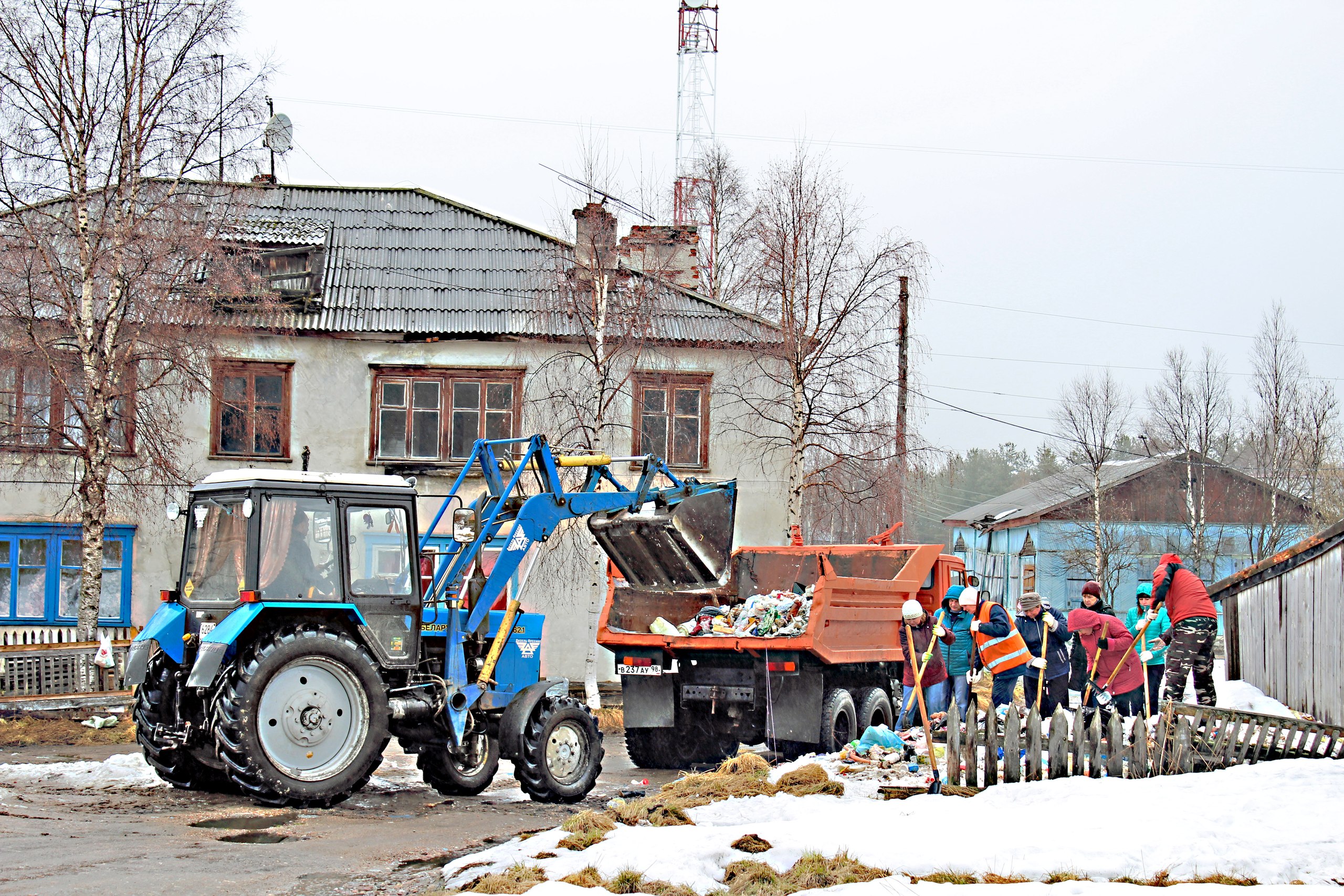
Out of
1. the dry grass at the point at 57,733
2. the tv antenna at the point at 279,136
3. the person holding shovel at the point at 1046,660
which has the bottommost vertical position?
the dry grass at the point at 57,733

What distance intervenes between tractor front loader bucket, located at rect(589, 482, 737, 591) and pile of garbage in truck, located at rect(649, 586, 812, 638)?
462mm

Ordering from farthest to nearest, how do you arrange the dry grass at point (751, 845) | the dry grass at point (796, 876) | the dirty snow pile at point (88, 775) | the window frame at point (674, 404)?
the window frame at point (674, 404)
the dirty snow pile at point (88, 775)
the dry grass at point (751, 845)
the dry grass at point (796, 876)

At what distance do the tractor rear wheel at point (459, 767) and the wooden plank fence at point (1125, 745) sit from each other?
392cm

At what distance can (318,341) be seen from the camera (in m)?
20.9

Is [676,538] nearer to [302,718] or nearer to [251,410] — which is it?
[302,718]

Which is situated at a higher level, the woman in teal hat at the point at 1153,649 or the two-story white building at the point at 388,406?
the two-story white building at the point at 388,406

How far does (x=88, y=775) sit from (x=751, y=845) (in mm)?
7001

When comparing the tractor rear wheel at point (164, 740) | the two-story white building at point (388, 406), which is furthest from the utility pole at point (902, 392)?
the tractor rear wheel at point (164, 740)

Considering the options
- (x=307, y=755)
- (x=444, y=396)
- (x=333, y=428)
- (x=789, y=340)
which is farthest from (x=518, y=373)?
(x=307, y=755)

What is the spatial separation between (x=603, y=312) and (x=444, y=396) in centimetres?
340

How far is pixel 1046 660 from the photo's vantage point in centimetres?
1200

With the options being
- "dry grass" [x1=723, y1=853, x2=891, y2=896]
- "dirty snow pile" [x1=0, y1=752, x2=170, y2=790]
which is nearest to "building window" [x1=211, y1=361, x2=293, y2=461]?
"dirty snow pile" [x1=0, y1=752, x2=170, y2=790]

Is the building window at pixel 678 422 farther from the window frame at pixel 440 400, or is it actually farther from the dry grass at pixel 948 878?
the dry grass at pixel 948 878

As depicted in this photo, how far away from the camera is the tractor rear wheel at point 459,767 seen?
10.4 m
